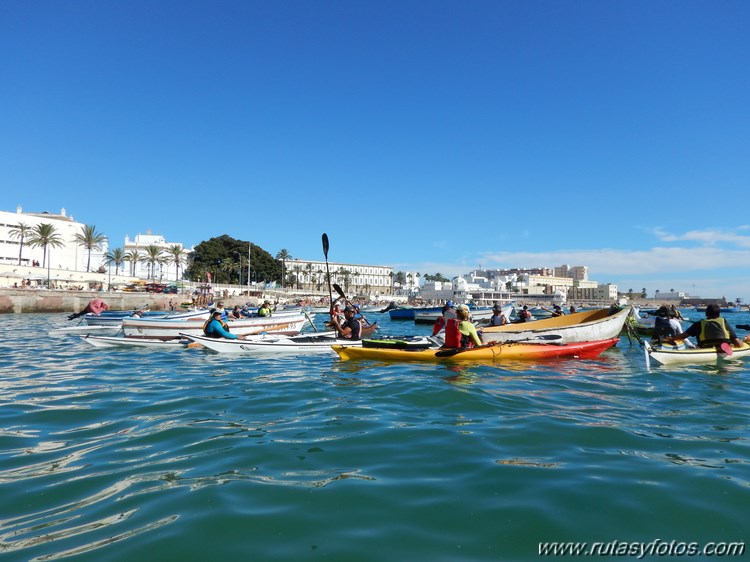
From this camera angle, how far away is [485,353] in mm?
11398

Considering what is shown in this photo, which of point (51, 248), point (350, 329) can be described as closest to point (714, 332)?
point (350, 329)

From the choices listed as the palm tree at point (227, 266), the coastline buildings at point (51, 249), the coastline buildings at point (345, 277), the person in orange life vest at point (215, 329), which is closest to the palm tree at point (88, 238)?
the coastline buildings at point (51, 249)

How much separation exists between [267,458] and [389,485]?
151cm

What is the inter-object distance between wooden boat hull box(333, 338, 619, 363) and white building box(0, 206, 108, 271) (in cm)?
8405

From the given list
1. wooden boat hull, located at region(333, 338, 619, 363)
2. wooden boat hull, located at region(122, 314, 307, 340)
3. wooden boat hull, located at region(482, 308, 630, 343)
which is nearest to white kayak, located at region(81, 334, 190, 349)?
wooden boat hull, located at region(122, 314, 307, 340)

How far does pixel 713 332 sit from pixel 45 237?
288 feet

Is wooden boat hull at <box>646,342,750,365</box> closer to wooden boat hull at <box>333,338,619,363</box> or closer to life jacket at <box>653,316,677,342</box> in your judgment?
wooden boat hull at <box>333,338,619,363</box>

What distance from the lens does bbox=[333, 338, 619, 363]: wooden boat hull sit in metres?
11.4

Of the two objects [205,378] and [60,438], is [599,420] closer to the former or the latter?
[60,438]

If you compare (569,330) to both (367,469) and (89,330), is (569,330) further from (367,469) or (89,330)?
(89,330)

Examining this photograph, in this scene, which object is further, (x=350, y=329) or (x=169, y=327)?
(x=169, y=327)

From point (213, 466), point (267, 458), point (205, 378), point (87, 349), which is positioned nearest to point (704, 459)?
point (267, 458)

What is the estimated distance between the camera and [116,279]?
82812 mm

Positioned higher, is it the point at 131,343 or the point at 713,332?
the point at 713,332
